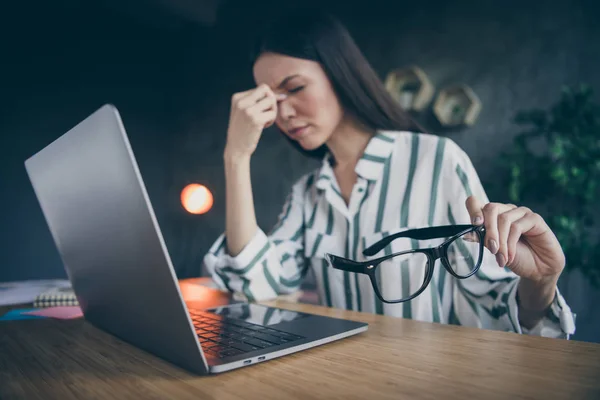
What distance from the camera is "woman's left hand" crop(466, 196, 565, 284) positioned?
56cm

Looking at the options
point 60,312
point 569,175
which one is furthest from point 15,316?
point 569,175

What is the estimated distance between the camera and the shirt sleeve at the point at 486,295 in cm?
65

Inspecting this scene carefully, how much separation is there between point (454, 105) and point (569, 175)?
730mm

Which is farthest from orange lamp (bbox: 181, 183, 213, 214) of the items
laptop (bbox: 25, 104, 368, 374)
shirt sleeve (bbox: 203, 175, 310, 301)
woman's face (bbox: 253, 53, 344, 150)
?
laptop (bbox: 25, 104, 368, 374)

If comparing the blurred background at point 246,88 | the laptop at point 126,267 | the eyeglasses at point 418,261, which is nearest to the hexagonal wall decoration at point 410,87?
the blurred background at point 246,88

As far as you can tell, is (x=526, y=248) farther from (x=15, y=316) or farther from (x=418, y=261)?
(x=15, y=316)

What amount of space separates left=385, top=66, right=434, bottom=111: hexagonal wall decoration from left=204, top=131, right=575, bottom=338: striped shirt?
3.87 feet

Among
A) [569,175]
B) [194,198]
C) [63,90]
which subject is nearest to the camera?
[569,175]

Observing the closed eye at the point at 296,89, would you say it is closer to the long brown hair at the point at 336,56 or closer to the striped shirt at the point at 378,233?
the long brown hair at the point at 336,56

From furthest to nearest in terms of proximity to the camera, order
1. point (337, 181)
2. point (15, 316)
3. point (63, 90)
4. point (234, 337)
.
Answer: point (63, 90)
point (337, 181)
point (15, 316)
point (234, 337)

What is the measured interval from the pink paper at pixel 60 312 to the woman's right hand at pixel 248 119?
0.49 m

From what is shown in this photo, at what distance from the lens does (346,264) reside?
59 centimetres

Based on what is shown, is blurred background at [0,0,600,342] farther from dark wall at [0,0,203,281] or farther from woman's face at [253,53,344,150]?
woman's face at [253,53,344,150]

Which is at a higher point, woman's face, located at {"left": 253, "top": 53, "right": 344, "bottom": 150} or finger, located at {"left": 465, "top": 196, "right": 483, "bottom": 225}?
woman's face, located at {"left": 253, "top": 53, "right": 344, "bottom": 150}
